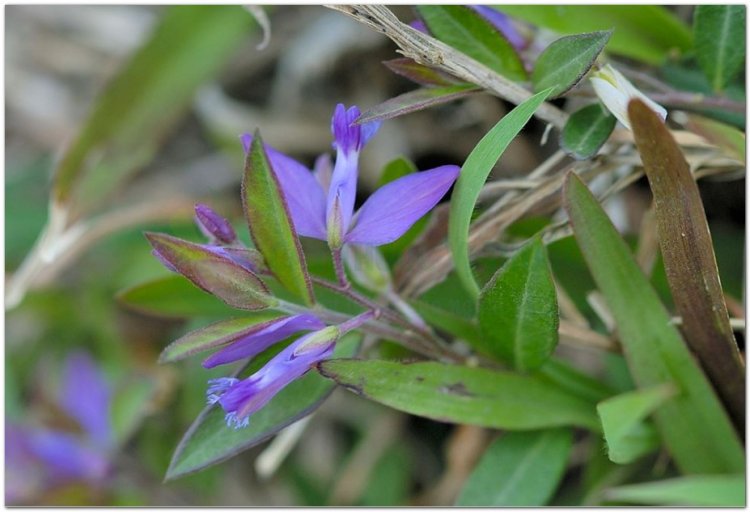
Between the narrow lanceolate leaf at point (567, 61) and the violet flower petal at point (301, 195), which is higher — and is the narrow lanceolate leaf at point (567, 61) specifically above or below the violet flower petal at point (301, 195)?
above

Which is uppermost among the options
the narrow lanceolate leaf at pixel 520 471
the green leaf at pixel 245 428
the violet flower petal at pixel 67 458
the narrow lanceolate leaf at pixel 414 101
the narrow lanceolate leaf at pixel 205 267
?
the narrow lanceolate leaf at pixel 414 101

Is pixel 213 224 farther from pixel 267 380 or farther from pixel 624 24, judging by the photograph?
pixel 624 24

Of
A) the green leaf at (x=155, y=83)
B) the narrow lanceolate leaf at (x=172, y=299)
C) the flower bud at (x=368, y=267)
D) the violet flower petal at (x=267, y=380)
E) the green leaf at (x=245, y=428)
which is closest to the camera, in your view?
the violet flower petal at (x=267, y=380)

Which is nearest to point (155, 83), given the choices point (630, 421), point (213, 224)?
point (213, 224)

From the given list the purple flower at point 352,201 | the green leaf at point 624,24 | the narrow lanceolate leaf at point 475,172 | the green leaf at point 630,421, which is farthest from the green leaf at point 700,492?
the green leaf at point 624,24

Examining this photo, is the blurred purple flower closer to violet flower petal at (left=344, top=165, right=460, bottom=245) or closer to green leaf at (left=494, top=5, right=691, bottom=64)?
violet flower petal at (left=344, top=165, right=460, bottom=245)

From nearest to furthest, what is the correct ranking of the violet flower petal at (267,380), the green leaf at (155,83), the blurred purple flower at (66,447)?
the violet flower petal at (267,380), the blurred purple flower at (66,447), the green leaf at (155,83)

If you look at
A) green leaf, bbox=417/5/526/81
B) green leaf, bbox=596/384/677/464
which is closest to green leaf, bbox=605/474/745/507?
green leaf, bbox=596/384/677/464

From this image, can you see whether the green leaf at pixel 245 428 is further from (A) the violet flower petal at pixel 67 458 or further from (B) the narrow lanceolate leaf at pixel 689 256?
(A) the violet flower petal at pixel 67 458
